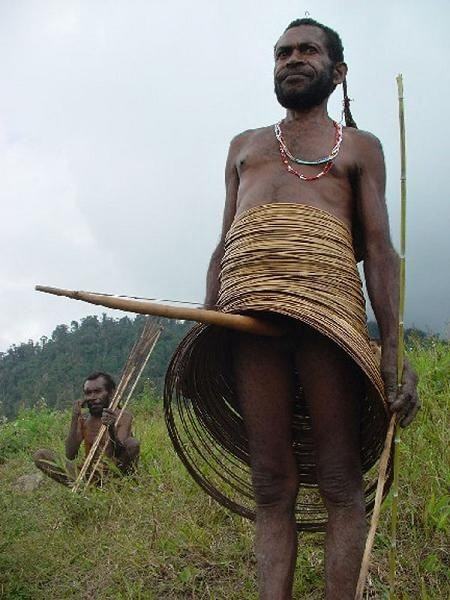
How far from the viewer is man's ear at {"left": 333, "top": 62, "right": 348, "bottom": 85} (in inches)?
98.7

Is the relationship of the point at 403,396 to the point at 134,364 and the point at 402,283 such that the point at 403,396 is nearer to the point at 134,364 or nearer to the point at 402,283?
the point at 402,283

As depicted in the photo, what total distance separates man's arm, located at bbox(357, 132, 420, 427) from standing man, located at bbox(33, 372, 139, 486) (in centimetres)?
332

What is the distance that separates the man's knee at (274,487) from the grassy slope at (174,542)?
693 millimetres

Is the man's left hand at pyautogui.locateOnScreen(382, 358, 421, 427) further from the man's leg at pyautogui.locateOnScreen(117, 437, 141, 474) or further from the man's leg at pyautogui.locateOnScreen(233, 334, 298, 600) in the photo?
the man's leg at pyautogui.locateOnScreen(117, 437, 141, 474)

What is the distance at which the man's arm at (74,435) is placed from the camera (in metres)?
5.88

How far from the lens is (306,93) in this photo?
2402mm

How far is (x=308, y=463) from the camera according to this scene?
2561mm

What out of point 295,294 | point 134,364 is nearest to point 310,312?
point 295,294

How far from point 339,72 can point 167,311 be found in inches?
44.2

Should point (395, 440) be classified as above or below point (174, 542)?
above

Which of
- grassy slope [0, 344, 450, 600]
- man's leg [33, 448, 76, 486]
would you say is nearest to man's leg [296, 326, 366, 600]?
grassy slope [0, 344, 450, 600]

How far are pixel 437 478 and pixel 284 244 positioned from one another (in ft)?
5.20

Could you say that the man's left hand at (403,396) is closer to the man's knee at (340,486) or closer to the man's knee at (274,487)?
the man's knee at (340,486)

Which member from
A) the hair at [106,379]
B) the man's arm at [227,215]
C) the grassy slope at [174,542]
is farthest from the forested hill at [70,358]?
the man's arm at [227,215]
